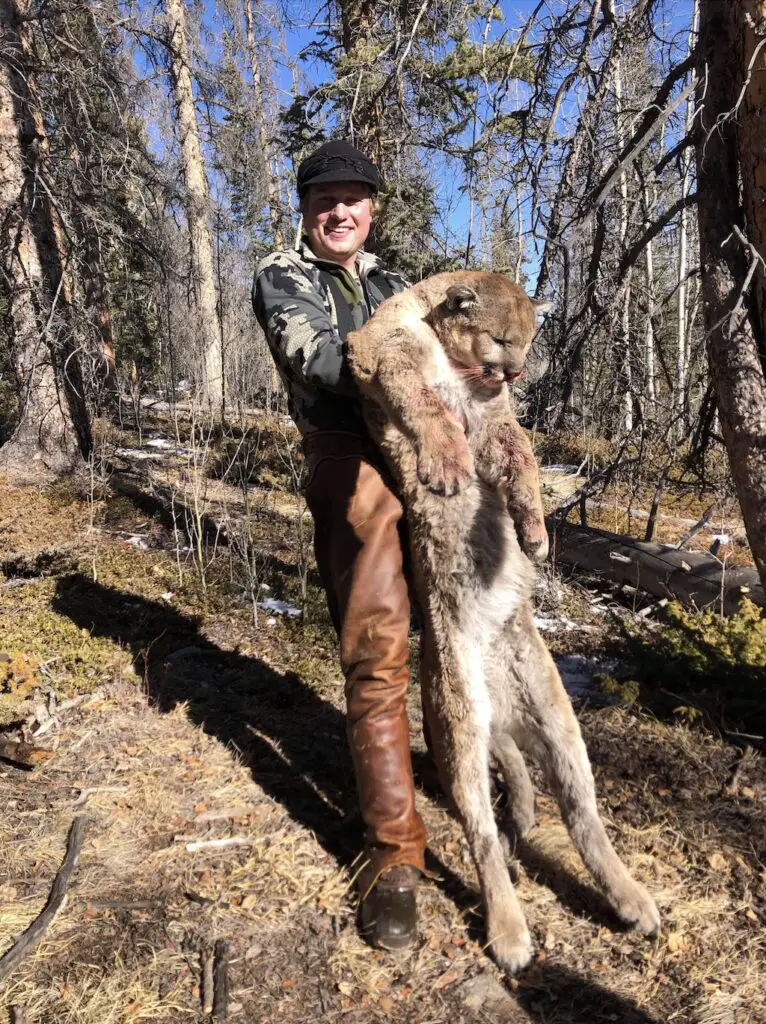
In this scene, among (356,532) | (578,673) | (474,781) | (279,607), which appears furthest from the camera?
(279,607)

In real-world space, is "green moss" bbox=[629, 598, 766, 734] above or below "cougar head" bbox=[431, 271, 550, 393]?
below

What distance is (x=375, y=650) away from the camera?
10.3 ft

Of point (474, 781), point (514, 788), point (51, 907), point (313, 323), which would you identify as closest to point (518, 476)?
point (313, 323)

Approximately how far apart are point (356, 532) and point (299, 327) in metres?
0.95

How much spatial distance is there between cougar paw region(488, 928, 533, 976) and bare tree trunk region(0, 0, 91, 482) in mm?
8213

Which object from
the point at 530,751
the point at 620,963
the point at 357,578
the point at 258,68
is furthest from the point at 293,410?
the point at 258,68

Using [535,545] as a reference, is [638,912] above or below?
below

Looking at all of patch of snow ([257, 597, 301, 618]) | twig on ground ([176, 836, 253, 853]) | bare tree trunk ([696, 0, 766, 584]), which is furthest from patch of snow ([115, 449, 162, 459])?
bare tree trunk ([696, 0, 766, 584])

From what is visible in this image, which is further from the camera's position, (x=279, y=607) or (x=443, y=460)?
(x=279, y=607)

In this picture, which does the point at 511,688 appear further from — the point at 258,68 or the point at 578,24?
the point at 258,68

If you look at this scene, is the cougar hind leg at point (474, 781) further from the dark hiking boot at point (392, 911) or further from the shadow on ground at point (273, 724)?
the dark hiking boot at point (392, 911)

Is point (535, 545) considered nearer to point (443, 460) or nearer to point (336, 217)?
point (443, 460)

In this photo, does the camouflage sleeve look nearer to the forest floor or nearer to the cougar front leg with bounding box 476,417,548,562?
the cougar front leg with bounding box 476,417,548,562

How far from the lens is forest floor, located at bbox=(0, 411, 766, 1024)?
2.61 meters
